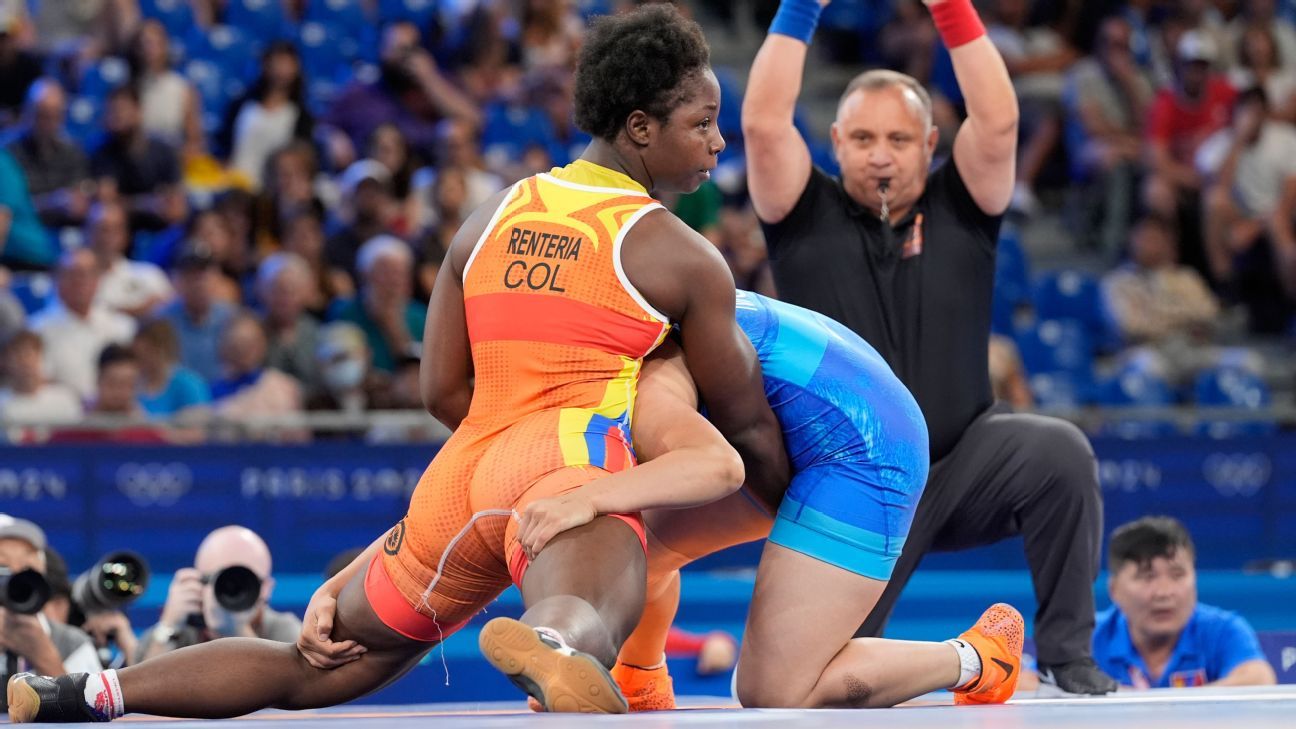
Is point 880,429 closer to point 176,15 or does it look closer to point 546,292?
point 546,292

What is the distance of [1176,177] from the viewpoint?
11570 millimetres

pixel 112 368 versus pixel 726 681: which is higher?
pixel 112 368

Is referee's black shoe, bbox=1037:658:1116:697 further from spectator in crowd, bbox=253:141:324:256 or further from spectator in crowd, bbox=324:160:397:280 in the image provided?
spectator in crowd, bbox=253:141:324:256

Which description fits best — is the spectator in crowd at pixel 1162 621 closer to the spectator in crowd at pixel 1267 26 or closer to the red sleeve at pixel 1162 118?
the red sleeve at pixel 1162 118

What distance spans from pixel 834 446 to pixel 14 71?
7608mm

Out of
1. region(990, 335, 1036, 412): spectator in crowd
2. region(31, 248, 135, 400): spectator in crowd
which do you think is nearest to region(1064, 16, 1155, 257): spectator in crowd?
region(990, 335, 1036, 412): spectator in crowd

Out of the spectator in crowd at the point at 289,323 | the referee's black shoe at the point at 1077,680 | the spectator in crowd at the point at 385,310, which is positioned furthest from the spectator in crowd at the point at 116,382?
the referee's black shoe at the point at 1077,680

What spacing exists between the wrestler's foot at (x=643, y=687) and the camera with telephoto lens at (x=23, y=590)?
4.18 feet

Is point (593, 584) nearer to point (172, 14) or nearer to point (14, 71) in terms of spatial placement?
point (14, 71)

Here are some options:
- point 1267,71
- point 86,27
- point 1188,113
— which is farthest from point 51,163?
point 1267,71

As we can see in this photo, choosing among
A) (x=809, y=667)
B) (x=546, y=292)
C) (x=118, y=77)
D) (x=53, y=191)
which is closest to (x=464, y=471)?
(x=546, y=292)

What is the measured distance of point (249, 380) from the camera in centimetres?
822

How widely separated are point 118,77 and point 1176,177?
6.65m

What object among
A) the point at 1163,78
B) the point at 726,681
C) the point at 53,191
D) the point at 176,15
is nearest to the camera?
the point at 726,681
